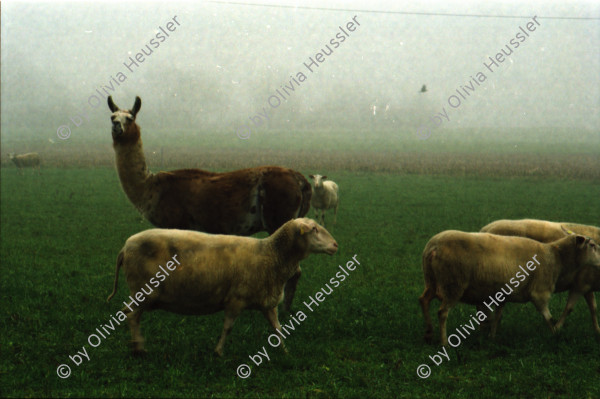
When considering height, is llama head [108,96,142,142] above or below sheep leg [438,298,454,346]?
above

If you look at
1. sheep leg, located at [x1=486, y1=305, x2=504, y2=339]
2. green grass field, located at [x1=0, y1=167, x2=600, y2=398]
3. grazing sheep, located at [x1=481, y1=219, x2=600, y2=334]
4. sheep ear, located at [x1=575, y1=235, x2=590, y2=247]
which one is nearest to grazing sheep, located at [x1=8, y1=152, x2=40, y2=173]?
green grass field, located at [x1=0, y1=167, x2=600, y2=398]

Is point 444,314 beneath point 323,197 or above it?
above

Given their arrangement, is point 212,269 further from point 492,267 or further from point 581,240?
point 581,240

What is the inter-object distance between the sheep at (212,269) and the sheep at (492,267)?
5.54 feet

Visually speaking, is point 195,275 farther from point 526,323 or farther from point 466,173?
point 466,173

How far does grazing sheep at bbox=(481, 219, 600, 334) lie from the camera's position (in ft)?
25.3

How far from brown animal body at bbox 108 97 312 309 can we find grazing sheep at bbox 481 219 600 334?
3.88m

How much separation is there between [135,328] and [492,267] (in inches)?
196

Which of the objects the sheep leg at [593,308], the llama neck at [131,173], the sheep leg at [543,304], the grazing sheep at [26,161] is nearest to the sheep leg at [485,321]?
the sheep leg at [543,304]

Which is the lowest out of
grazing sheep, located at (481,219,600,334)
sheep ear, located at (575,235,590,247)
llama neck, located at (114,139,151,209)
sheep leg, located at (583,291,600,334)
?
sheep leg, located at (583,291,600,334)

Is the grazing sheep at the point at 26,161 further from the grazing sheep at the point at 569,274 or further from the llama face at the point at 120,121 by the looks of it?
the grazing sheep at the point at 569,274

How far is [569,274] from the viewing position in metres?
7.63

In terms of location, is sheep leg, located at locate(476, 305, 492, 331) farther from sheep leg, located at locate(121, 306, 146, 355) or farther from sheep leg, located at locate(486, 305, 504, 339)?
sheep leg, located at locate(121, 306, 146, 355)

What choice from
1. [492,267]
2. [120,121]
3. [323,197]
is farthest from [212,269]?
[323,197]
